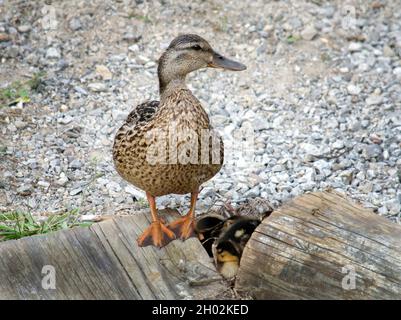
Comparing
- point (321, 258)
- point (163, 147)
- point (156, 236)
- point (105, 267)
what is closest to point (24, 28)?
point (163, 147)

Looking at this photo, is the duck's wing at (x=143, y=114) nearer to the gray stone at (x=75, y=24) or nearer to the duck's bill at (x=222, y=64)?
the duck's bill at (x=222, y=64)

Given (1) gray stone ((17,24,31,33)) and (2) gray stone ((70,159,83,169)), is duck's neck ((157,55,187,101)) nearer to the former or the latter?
(2) gray stone ((70,159,83,169))

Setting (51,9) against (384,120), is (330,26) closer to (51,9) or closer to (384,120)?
(384,120)

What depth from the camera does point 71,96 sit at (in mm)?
6395

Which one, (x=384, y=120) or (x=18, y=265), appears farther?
(x=384, y=120)

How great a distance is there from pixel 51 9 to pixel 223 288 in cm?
424

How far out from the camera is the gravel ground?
5.49m

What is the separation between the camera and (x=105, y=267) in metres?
3.91

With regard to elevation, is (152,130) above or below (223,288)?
above

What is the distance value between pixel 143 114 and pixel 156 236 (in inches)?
28.4

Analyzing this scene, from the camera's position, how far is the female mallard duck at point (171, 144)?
4113 mm

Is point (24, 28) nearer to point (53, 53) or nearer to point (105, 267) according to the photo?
point (53, 53)

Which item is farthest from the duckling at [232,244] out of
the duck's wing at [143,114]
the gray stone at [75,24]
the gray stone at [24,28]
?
the gray stone at [24,28]

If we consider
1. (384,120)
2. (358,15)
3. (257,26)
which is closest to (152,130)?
(384,120)
